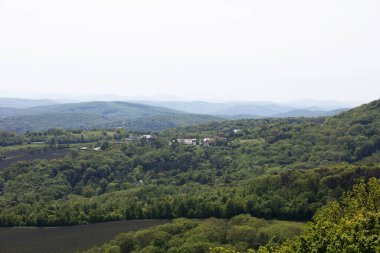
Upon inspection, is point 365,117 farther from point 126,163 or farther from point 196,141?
point 126,163

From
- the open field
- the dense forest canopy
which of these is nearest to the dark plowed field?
the dense forest canopy

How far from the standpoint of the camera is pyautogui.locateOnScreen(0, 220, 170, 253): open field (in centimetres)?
6775

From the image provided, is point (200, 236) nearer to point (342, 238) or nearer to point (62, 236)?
point (62, 236)

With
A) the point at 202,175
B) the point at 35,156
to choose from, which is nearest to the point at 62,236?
the point at 202,175

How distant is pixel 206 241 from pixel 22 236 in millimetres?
37635

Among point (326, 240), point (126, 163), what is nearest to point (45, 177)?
point (126, 163)

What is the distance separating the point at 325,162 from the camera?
123812 mm

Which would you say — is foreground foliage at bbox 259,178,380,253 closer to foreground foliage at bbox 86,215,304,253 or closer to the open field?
foreground foliage at bbox 86,215,304,253

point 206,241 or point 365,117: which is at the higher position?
point 365,117

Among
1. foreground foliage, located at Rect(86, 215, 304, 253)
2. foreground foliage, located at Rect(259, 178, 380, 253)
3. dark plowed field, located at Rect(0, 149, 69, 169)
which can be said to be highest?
foreground foliage, located at Rect(259, 178, 380, 253)

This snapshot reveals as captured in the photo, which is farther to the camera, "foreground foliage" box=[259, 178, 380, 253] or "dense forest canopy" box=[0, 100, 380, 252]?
"dense forest canopy" box=[0, 100, 380, 252]

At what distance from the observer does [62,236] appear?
73.1 metres

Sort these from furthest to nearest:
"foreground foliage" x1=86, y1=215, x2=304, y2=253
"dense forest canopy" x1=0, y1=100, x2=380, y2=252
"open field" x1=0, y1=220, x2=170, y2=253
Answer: "dense forest canopy" x1=0, y1=100, x2=380, y2=252 < "open field" x1=0, y1=220, x2=170, y2=253 < "foreground foliage" x1=86, y1=215, x2=304, y2=253

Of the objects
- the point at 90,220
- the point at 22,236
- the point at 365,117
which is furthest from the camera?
the point at 365,117
